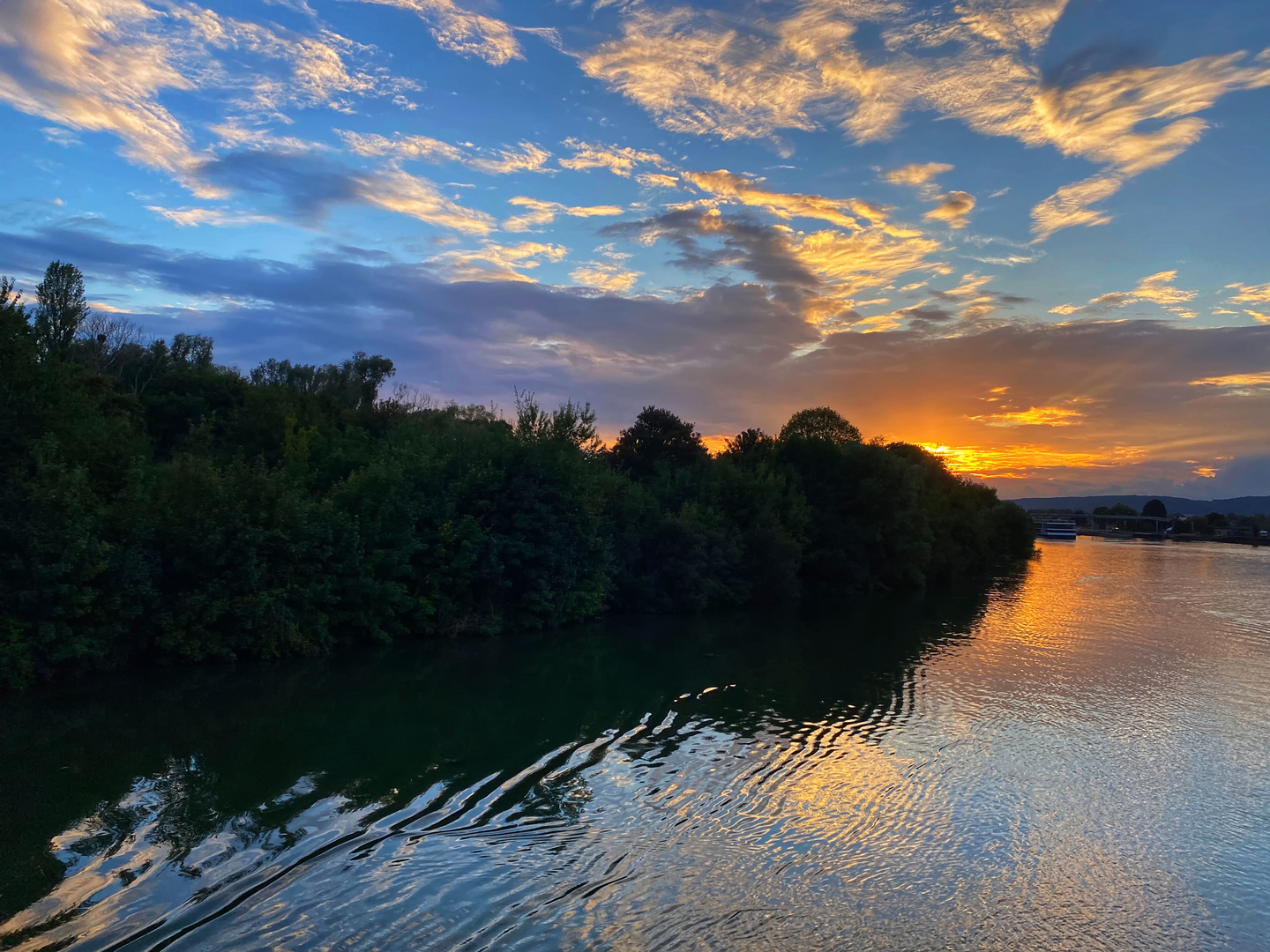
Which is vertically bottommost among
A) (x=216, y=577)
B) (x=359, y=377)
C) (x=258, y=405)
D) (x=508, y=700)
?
(x=508, y=700)

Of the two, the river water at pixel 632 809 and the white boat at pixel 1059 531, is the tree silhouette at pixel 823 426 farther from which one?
the white boat at pixel 1059 531

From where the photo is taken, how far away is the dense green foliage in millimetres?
19078

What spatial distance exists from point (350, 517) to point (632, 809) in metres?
17.7

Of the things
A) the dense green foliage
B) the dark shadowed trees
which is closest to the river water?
the dense green foliage

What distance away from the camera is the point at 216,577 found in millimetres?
21312

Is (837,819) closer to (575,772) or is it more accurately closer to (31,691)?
(575,772)

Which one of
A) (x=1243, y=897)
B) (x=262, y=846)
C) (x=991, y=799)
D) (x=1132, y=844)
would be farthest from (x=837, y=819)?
(x=262, y=846)

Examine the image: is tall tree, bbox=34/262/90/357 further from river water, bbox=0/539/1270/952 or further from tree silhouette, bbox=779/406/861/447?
tree silhouette, bbox=779/406/861/447

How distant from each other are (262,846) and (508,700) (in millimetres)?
9631

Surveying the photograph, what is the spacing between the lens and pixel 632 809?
38.4 ft

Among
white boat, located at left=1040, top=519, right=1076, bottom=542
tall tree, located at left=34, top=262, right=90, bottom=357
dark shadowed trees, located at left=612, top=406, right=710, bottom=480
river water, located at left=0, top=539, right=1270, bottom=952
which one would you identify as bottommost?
river water, located at left=0, top=539, right=1270, bottom=952

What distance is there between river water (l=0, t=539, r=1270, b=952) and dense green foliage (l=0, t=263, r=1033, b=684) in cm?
221

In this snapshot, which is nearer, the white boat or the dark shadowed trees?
the dark shadowed trees

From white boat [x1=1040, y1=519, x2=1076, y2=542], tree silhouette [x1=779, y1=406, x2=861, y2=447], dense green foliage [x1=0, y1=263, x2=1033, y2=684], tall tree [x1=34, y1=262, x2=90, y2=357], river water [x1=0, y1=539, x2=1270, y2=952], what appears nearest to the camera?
river water [x1=0, y1=539, x2=1270, y2=952]
